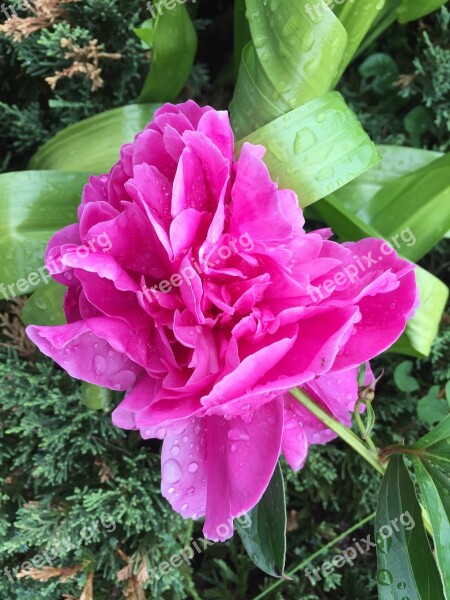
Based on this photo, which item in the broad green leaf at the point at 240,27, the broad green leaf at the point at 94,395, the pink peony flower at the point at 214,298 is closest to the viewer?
the pink peony flower at the point at 214,298

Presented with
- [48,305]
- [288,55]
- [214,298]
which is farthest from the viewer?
[48,305]

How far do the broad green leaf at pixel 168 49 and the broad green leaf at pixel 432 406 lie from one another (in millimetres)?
632

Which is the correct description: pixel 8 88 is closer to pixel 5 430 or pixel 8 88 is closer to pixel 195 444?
pixel 5 430

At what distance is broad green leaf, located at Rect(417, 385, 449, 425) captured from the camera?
0.95 meters

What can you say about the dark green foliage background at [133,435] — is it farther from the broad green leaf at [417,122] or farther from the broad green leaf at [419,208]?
the broad green leaf at [419,208]

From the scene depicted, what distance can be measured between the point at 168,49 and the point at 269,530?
635mm

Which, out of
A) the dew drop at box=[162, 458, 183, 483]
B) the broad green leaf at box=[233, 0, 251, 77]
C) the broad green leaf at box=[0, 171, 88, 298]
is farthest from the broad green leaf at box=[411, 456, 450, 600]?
the broad green leaf at box=[233, 0, 251, 77]

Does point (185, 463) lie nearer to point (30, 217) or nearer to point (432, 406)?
point (30, 217)

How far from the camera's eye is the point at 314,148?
622 millimetres

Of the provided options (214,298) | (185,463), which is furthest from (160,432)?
(214,298)

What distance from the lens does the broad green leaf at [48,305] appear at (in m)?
0.71

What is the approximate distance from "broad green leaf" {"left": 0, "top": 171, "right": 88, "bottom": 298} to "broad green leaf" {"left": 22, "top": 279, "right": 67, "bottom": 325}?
0.03m

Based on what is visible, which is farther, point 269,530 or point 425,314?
point 425,314

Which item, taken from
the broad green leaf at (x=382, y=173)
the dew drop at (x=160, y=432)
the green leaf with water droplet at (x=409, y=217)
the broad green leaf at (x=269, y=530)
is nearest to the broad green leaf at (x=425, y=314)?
the green leaf with water droplet at (x=409, y=217)
